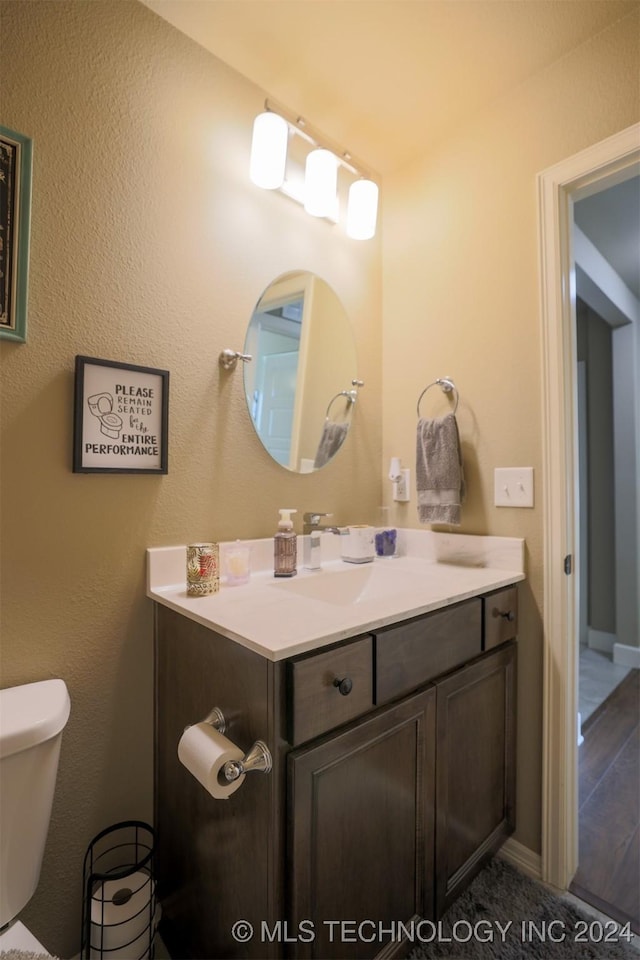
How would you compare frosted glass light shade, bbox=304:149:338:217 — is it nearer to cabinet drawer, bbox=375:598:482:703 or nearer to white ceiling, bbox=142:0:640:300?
white ceiling, bbox=142:0:640:300

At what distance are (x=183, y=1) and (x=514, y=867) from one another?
2.60 m

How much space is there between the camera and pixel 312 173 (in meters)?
1.46

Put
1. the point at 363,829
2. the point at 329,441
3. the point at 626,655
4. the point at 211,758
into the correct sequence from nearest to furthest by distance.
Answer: the point at 211,758 < the point at 363,829 < the point at 329,441 < the point at 626,655

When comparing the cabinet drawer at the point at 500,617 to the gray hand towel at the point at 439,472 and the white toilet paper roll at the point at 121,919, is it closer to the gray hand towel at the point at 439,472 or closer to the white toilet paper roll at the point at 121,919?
the gray hand towel at the point at 439,472

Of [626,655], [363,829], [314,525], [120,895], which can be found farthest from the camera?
[626,655]

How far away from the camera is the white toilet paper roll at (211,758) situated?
752 millimetres

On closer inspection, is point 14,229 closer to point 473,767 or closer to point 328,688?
point 328,688

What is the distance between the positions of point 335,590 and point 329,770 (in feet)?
1.95

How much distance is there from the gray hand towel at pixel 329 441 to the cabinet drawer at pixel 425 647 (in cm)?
69

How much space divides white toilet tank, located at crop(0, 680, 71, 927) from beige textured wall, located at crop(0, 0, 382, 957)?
0.58 feet

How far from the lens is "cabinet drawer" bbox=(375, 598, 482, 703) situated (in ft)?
3.07

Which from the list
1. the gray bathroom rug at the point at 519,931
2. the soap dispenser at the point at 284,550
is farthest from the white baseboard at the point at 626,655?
the soap dispenser at the point at 284,550

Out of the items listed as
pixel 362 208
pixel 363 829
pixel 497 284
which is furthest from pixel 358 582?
pixel 362 208

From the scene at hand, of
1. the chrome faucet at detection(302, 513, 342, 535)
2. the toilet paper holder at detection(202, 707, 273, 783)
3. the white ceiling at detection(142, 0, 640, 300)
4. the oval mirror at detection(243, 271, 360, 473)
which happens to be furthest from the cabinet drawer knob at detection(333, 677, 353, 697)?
the white ceiling at detection(142, 0, 640, 300)
